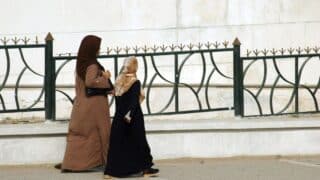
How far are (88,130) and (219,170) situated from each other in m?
1.89

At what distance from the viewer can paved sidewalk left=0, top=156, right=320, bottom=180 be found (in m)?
8.55

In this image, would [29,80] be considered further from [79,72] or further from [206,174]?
[206,174]

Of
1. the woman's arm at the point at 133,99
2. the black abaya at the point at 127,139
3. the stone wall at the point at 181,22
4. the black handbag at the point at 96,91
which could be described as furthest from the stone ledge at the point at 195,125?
the stone wall at the point at 181,22

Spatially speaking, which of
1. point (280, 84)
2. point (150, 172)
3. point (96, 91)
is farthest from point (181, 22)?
point (150, 172)

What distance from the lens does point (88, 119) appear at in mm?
8648

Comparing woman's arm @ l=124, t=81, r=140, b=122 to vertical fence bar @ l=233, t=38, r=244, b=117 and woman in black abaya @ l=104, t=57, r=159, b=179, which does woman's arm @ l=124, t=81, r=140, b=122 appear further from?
vertical fence bar @ l=233, t=38, r=244, b=117

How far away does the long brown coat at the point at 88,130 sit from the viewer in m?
8.65

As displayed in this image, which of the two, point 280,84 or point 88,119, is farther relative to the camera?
point 280,84

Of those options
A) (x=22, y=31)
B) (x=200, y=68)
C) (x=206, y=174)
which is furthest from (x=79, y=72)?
(x=22, y=31)

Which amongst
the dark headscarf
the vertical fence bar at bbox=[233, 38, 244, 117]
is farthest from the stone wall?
the dark headscarf

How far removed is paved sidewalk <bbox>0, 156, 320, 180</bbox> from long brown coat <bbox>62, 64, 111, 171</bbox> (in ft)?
0.61

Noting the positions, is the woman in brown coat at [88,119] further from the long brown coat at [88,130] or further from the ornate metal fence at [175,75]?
the ornate metal fence at [175,75]

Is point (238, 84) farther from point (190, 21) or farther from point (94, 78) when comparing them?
point (190, 21)

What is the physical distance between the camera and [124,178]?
8.52 m
